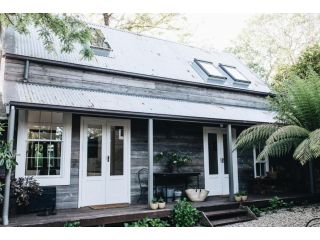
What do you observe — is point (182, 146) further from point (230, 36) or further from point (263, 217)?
point (230, 36)

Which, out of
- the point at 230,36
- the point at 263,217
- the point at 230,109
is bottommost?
the point at 263,217

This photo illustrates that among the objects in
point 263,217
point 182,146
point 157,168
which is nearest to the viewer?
point 263,217

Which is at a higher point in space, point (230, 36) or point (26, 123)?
point (230, 36)

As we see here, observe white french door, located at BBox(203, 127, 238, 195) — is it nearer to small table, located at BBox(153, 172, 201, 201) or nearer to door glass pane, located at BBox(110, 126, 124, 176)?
small table, located at BBox(153, 172, 201, 201)

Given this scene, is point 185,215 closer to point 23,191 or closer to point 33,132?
point 23,191

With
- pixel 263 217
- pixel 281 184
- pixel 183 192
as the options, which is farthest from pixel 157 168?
pixel 281 184

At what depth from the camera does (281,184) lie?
30.6 ft

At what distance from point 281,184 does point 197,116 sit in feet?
→ 12.7

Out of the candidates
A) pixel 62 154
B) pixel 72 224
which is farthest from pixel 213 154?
pixel 72 224

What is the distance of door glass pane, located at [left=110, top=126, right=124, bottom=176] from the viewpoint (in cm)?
718

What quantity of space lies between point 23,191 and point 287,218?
17.1ft

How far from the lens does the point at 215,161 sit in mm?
8844

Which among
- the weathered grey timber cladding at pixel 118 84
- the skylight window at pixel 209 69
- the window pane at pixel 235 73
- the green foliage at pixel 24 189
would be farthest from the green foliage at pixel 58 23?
the window pane at pixel 235 73

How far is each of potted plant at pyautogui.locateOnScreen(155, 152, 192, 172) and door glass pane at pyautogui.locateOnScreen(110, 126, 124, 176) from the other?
93 cm
